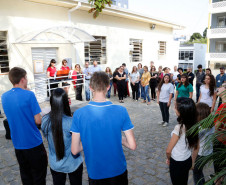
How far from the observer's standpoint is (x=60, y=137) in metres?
2.26

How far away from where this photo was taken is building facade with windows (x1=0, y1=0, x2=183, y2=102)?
25.1 feet

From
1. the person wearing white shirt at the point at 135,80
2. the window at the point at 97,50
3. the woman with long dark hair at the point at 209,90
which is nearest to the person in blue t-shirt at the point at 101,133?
the woman with long dark hair at the point at 209,90

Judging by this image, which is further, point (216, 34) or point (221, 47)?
point (221, 47)

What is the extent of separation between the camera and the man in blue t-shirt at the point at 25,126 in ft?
8.76

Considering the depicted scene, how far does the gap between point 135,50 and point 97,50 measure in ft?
11.4

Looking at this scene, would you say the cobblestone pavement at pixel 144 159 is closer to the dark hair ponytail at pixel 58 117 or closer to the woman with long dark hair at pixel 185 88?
the woman with long dark hair at pixel 185 88

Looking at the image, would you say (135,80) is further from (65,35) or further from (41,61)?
(41,61)

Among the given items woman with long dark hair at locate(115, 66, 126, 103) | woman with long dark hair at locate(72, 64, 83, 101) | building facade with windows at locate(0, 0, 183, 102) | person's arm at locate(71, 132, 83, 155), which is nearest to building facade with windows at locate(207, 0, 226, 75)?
building facade with windows at locate(0, 0, 183, 102)

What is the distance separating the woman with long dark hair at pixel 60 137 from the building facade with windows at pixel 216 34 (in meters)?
28.2

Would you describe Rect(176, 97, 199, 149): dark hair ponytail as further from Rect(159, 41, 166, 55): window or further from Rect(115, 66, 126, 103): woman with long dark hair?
Rect(159, 41, 166, 55): window

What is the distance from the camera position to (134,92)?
1066 cm

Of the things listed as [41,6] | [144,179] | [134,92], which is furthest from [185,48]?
[144,179]

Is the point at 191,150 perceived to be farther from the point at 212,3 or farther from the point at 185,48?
the point at 185,48

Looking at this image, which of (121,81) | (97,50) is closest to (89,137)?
(121,81)
